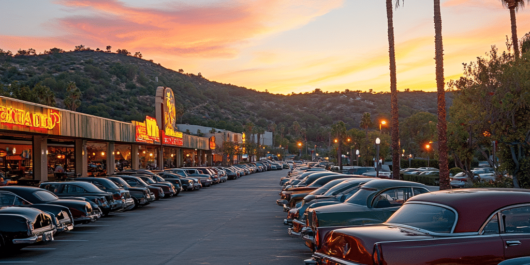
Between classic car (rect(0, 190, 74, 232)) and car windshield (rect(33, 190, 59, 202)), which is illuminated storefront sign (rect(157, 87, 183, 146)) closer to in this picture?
car windshield (rect(33, 190, 59, 202))

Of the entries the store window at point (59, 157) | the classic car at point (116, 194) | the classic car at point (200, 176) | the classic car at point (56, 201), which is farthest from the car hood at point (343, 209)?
the store window at point (59, 157)

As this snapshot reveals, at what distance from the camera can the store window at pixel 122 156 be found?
173ft

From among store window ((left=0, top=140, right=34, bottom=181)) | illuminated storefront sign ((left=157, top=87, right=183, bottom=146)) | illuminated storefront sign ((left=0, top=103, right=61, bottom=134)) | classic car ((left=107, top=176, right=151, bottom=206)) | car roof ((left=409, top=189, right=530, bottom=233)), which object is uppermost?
illuminated storefront sign ((left=157, top=87, right=183, bottom=146))

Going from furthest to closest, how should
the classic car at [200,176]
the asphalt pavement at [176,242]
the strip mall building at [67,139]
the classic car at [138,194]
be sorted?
1. the classic car at [200,176]
2. the strip mall building at [67,139]
3. the classic car at [138,194]
4. the asphalt pavement at [176,242]

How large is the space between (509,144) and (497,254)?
16020 millimetres

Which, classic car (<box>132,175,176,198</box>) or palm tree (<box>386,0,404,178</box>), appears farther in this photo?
classic car (<box>132,175,176,198</box>)

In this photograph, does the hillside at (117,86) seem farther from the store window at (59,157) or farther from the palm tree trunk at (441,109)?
the palm tree trunk at (441,109)

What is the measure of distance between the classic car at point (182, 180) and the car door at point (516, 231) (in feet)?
90.1

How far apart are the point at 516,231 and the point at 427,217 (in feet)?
3.46

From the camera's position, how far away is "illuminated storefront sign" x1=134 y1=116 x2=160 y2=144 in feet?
137

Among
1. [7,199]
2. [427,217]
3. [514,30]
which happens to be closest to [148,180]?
[7,199]

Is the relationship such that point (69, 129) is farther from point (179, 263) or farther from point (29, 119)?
point (179, 263)

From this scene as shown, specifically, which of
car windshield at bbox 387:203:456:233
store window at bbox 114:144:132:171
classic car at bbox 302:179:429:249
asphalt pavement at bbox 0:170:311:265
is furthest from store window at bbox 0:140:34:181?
car windshield at bbox 387:203:456:233

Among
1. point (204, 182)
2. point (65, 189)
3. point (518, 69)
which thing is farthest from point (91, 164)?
point (518, 69)
